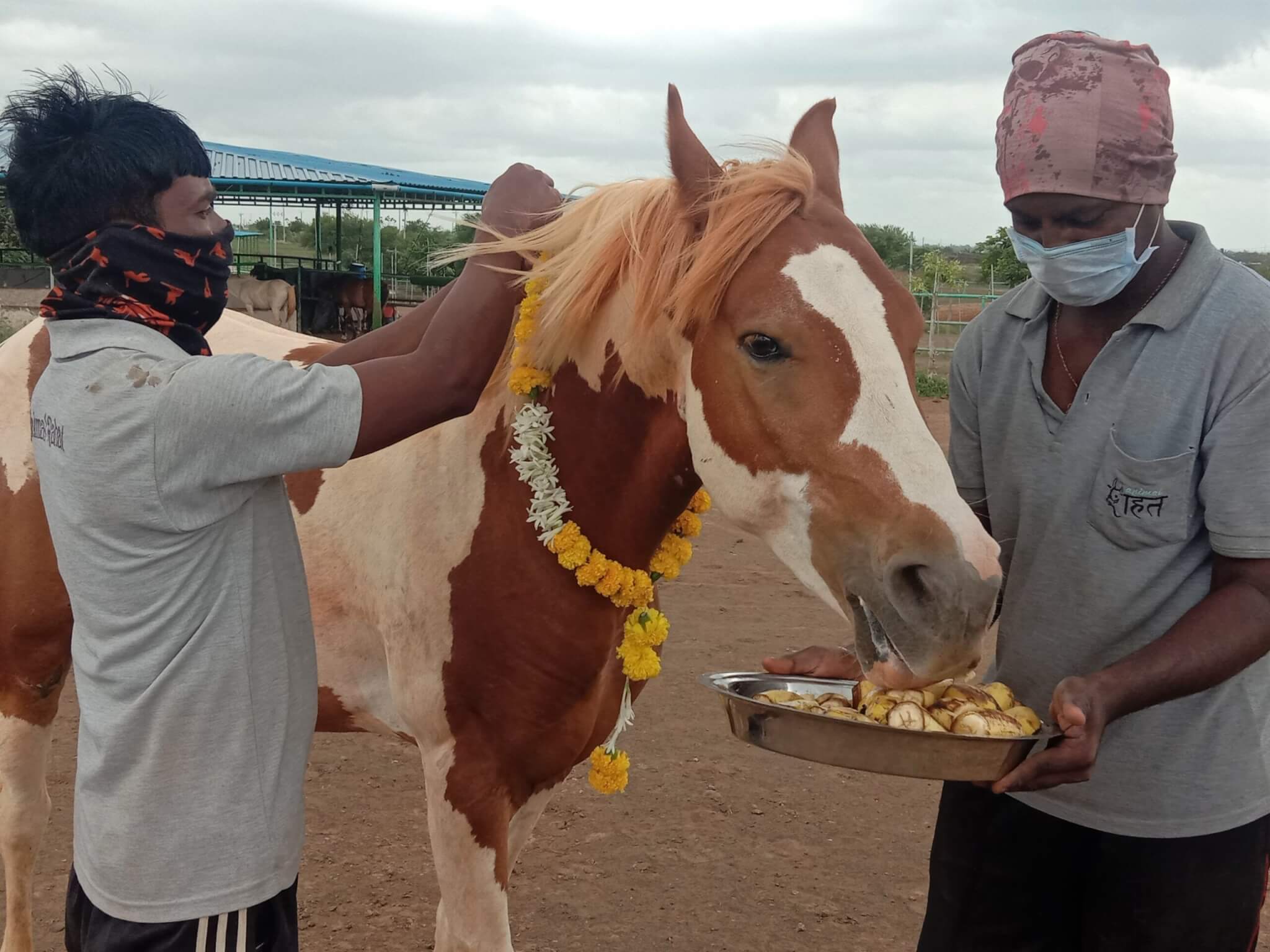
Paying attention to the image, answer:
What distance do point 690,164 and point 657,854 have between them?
3086 mm

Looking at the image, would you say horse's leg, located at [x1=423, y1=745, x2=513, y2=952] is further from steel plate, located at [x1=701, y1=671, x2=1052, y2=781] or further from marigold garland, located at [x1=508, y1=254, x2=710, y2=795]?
steel plate, located at [x1=701, y1=671, x2=1052, y2=781]

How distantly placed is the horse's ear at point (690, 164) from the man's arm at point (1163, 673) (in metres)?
1.12

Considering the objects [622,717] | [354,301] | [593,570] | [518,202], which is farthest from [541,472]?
[354,301]

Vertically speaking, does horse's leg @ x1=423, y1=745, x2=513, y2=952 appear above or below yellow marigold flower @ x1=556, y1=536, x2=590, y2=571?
below

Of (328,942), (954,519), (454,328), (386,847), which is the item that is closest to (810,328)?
(954,519)

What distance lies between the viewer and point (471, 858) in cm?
241

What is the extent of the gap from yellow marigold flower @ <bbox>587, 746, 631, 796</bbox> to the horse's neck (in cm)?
56

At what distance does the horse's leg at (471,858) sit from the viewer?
240 cm

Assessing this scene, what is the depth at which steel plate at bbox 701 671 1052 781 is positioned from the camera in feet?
5.36

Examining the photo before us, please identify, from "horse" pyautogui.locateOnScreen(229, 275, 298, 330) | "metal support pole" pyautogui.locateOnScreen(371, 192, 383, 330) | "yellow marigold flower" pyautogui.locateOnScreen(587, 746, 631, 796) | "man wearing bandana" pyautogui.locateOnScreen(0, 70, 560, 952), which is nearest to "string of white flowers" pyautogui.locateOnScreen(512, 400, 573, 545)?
"man wearing bandana" pyautogui.locateOnScreen(0, 70, 560, 952)

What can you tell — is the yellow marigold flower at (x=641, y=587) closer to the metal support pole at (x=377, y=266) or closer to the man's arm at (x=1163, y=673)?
the man's arm at (x=1163, y=673)

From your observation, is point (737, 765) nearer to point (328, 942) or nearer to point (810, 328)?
point (328, 942)

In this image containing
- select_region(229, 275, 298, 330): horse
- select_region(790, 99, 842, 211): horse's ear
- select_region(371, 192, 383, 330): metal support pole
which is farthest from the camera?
select_region(371, 192, 383, 330): metal support pole

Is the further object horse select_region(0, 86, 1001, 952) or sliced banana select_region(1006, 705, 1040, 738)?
sliced banana select_region(1006, 705, 1040, 738)
